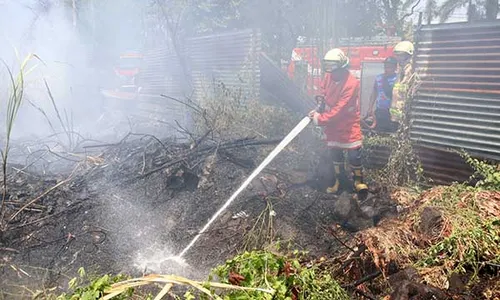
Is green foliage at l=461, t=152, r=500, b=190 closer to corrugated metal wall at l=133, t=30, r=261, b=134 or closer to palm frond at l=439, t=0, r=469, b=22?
corrugated metal wall at l=133, t=30, r=261, b=134

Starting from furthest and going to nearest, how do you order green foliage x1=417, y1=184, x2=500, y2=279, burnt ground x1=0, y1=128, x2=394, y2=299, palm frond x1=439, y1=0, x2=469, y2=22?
palm frond x1=439, y1=0, x2=469, y2=22, burnt ground x1=0, y1=128, x2=394, y2=299, green foliage x1=417, y1=184, x2=500, y2=279

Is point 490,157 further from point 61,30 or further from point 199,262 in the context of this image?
point 61,30

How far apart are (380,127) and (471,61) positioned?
2.06 meters

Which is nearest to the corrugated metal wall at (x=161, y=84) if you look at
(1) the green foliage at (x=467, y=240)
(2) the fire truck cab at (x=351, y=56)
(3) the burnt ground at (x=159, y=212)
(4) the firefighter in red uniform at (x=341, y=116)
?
(2) the fire truck cab at (x=351, y=56)

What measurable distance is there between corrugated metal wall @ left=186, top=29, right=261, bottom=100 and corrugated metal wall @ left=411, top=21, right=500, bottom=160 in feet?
15.9

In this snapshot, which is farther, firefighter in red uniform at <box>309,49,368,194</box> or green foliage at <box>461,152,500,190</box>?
firefighter in red uniform at <box>309,49,368,194</box>

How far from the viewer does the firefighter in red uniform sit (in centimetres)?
548

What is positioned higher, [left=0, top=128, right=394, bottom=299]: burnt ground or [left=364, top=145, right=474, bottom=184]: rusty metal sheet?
[left=364, top=145, right=474, bottom=184]: rusty metal sheet

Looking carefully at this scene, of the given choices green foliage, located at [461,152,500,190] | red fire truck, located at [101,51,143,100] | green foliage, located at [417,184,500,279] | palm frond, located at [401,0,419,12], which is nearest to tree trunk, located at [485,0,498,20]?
palm frond, located at [401,0,419,12]

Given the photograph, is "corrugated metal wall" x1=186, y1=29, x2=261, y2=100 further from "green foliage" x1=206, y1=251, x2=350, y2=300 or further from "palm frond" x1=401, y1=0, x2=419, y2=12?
"palm frond" x1=401, y1=0, x2=419, y2=12

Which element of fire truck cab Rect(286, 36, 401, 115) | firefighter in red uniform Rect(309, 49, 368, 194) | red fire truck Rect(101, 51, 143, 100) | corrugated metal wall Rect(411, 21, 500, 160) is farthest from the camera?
red fire truck Rect(101, 51, 143, 100)

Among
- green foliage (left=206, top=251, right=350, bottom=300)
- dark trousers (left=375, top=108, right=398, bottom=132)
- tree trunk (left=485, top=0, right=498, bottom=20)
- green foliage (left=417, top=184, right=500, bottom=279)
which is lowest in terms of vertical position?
green foliage (left=417, top=184, right=500, bottom=279)

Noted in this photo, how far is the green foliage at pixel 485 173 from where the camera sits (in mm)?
4602

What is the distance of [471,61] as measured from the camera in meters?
5.06
